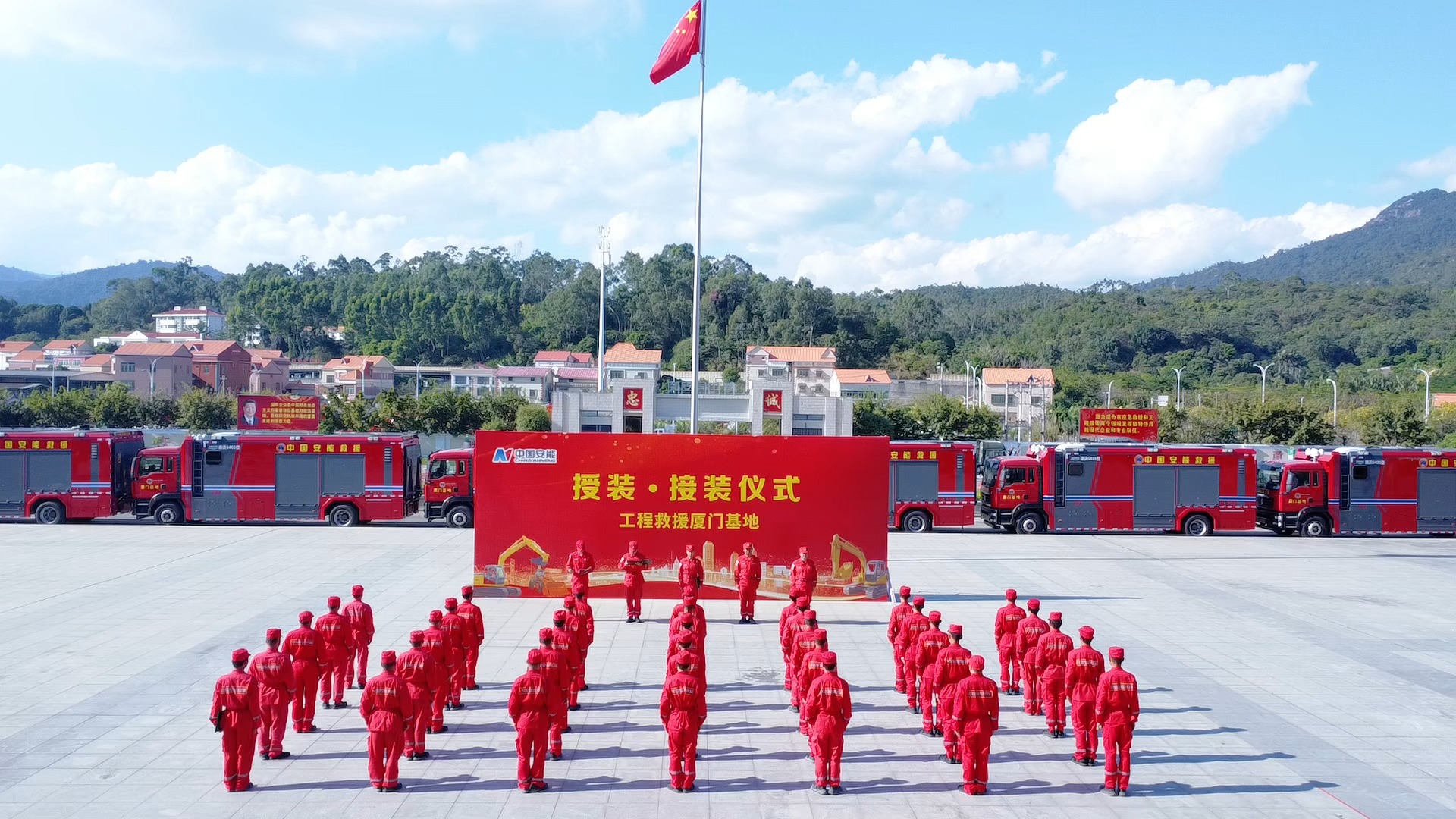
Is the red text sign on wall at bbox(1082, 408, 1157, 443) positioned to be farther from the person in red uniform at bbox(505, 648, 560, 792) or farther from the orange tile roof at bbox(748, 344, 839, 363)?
the orange tile roof at bbox(748, 344, 839, 363)

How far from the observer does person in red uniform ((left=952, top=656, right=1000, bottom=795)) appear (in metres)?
8.28

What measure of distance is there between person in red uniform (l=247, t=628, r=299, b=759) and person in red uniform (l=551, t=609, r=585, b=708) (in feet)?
7.50

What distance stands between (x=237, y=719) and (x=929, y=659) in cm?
609

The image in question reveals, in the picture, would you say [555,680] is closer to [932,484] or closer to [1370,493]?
[932,484]

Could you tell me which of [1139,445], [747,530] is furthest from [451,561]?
[1139,445]

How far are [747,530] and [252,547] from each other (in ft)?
38.6

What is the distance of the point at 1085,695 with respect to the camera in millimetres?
8992

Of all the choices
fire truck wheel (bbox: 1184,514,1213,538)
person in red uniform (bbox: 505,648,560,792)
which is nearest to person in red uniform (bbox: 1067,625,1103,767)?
person in red uniform (bbox: 505,648,560,792)

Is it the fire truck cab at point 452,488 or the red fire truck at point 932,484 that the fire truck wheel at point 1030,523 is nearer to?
the red fire truck at point 932,484

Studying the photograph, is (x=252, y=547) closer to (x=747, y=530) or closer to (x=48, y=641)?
(x=48, y=641)

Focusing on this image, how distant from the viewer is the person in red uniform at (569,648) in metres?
9.27

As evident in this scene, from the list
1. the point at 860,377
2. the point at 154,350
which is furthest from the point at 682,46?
the point at 154,350

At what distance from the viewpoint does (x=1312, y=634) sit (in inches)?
579

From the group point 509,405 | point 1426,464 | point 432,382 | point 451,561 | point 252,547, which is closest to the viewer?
point 451,561
